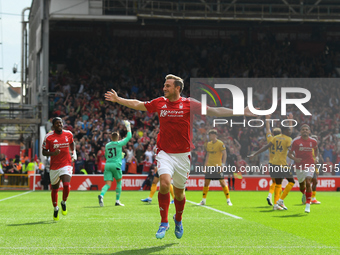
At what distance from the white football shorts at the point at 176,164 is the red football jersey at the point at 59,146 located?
3856 millimetres

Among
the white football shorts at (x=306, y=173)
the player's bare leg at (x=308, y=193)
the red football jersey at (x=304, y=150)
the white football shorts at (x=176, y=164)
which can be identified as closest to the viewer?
the white football shorts at (x=176, y=164)

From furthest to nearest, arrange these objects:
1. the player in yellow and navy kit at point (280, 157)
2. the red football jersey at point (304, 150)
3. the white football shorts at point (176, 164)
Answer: the player in yellow and navy kit at point (280, 157)
the red football jersey at point (304, 150)
the white football shorts at point (176, 164)

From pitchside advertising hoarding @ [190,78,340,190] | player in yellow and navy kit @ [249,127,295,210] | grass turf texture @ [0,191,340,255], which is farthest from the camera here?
pitchside advertising hoarding @ [190,78,340,190]

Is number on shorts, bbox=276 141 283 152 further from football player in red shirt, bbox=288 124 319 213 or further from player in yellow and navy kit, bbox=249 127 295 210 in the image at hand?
football player in red shirt, bbox=288 124 319 213

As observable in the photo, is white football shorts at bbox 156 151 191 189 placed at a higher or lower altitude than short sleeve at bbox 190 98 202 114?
lower

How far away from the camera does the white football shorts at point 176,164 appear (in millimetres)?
7973

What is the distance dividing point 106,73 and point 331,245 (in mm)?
29656

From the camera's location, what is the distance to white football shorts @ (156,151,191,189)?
797cm

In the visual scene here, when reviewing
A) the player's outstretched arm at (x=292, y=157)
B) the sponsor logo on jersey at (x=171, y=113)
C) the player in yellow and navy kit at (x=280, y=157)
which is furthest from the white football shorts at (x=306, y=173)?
the sponsor logo on jersey at (x=171, y=113)

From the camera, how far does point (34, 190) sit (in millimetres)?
25172

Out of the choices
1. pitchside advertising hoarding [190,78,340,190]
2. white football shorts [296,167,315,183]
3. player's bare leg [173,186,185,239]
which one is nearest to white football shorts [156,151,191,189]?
player's bare leg [173,186,185,239]

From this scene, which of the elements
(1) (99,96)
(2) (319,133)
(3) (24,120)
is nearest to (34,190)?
(3) (24,120)

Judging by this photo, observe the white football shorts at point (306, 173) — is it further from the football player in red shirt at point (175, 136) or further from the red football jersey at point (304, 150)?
the football player in red shirt at point (175, 136)

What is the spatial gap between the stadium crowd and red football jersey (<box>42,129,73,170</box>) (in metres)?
14.7
